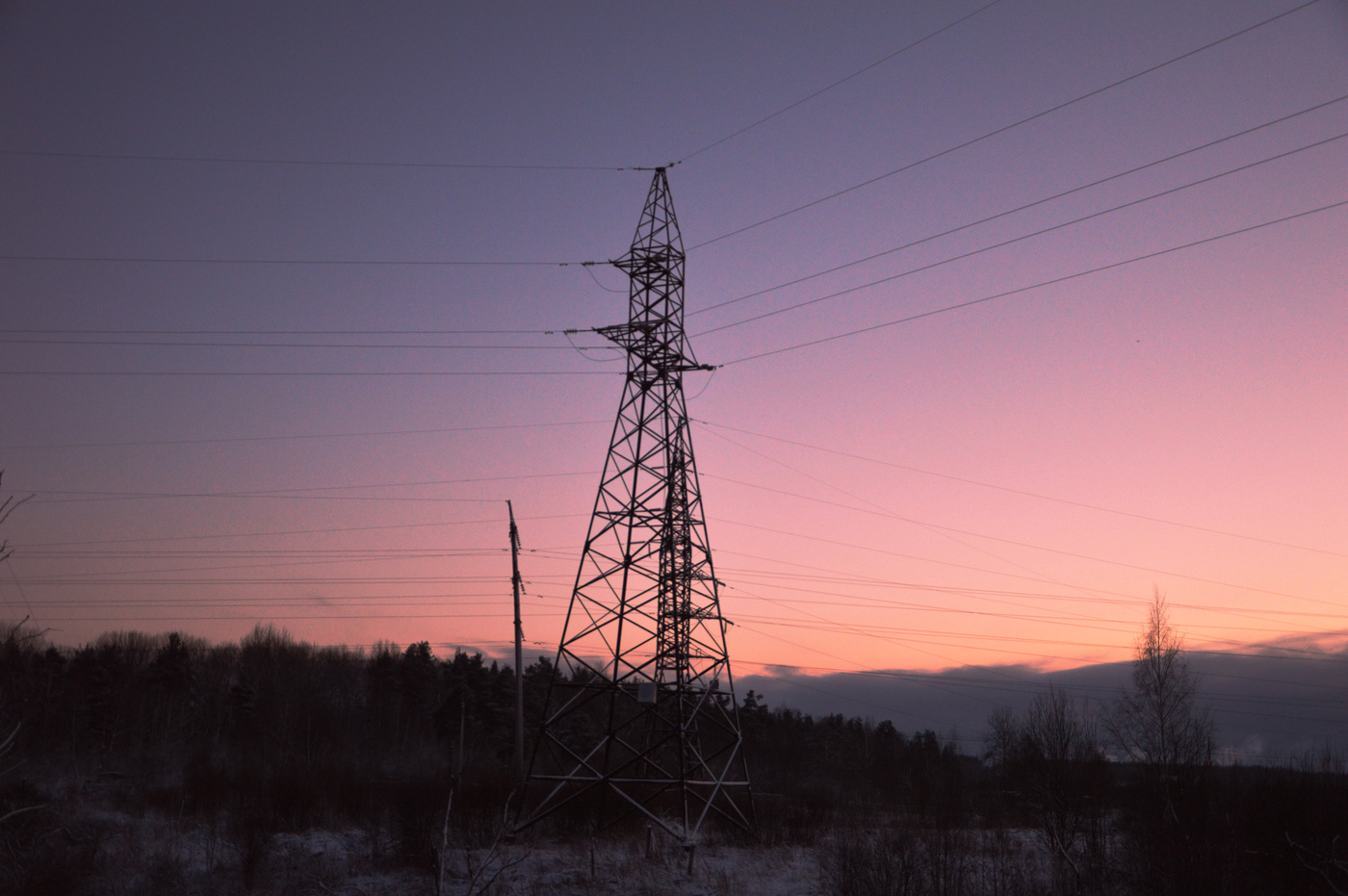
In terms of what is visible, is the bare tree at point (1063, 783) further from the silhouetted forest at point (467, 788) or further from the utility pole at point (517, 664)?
the utility pole at point (517, 664)

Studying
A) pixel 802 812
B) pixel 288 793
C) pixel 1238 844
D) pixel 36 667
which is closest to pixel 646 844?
pixel 802 812

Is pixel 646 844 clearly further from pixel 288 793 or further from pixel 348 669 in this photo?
pixel 348 669

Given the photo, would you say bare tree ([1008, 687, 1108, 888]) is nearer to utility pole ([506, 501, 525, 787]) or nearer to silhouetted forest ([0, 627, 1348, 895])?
silhouetted forest ([0, 627, 1348, 895])

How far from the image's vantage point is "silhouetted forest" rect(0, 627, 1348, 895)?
25.5 meters

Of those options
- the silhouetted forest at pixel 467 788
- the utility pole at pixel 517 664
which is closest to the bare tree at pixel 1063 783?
the silhouetted forest at pixel 467 788

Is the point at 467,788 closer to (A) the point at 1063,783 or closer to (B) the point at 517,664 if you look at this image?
(B) the point at 517,664

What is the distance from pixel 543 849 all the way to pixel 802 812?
13.9 meters

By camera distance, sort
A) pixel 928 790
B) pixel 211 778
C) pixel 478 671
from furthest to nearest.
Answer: pixel 478 671 → pixel 928 790 → pixel 211 778

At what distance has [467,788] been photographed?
37.9m

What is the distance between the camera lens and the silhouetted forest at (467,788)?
25.5 metres

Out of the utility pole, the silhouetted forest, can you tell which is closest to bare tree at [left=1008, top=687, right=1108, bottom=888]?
the silhouetted forest

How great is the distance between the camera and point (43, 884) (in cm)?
2822

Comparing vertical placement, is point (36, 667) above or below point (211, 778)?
above

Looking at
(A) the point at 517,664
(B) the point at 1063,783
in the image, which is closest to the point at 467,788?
(A) the point at 517,664
